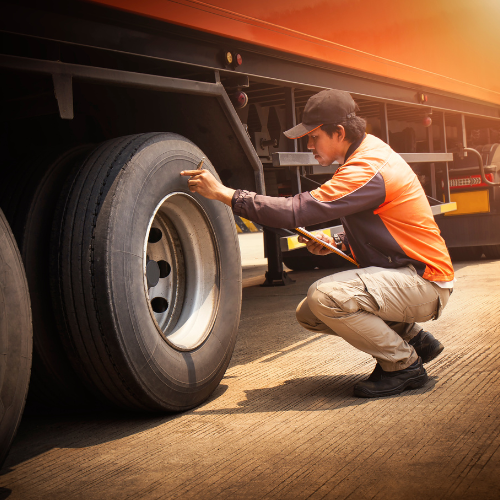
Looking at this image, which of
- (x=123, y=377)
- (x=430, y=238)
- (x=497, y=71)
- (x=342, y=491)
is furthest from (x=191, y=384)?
(x=497, y=71)

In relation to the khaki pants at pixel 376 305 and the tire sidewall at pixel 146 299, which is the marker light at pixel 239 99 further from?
the khaki pants at pixel 376 305

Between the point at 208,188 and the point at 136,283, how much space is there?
557 mm

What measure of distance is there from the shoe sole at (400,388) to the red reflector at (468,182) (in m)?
5.04

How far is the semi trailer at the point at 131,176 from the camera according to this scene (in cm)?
245

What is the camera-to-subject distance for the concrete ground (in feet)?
6.61

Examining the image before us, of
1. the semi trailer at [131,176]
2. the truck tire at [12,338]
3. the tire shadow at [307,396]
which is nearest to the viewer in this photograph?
the truck tire at [12,338]

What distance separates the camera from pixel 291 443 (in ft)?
7.78

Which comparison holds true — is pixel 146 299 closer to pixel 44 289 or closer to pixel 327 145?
pixel 44 289

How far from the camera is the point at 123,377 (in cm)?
250

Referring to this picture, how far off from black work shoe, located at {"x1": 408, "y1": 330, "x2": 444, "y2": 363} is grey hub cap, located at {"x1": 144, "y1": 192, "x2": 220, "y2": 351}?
1.04 m

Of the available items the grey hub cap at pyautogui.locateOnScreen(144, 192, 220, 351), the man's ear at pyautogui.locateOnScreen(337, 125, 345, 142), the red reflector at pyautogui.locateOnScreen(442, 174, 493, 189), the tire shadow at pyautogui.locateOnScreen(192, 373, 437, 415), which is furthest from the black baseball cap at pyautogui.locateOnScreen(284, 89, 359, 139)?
the red reflector at pyautogui.locateOnScreen(442, 174, 493, 189)

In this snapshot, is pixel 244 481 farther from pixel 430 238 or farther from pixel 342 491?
pixel 430 238

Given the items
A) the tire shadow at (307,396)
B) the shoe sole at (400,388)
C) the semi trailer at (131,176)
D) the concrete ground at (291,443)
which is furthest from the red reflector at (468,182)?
the shoe sole at (400,388)

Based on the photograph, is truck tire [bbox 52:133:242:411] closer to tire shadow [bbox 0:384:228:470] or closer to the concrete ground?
tire shadow [bbox 0:384:228:470]
